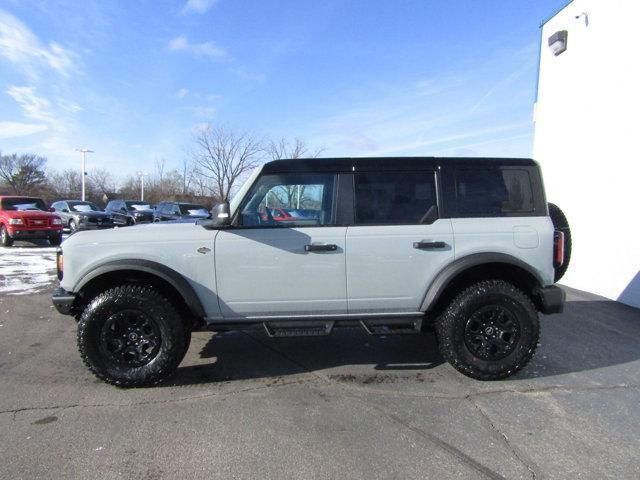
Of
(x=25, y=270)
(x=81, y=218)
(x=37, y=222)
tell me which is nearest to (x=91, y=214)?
(x=81, y=218)

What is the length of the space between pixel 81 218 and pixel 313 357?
1878cm

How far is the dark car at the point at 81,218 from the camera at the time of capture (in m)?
19.8

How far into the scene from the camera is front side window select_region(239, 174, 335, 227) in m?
3.89

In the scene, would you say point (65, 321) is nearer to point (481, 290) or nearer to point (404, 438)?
point (404, 438)

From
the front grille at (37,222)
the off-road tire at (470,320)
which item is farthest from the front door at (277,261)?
the front grille at (37,222)

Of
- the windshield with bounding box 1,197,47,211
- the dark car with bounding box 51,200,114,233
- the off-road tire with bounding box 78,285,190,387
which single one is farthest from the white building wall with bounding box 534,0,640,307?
the dark car with bounding box 51,200,114,233

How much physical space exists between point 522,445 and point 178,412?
249cm

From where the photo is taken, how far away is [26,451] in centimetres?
282

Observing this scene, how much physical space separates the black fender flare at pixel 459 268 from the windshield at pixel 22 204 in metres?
16.2

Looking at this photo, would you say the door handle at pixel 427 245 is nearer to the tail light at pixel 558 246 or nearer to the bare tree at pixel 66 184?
the tail light at pixel 558 246

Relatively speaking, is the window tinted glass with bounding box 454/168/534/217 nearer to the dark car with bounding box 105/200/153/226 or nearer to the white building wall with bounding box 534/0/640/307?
the white building wall with bounding box 534/0/640/307

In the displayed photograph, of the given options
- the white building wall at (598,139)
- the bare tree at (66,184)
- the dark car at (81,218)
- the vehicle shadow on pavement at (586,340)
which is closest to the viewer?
the vehicle shadow on pavement at (586,340)

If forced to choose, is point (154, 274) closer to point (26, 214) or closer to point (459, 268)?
Result: point (459, 268)

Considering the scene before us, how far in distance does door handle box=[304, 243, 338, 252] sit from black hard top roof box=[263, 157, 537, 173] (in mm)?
693
